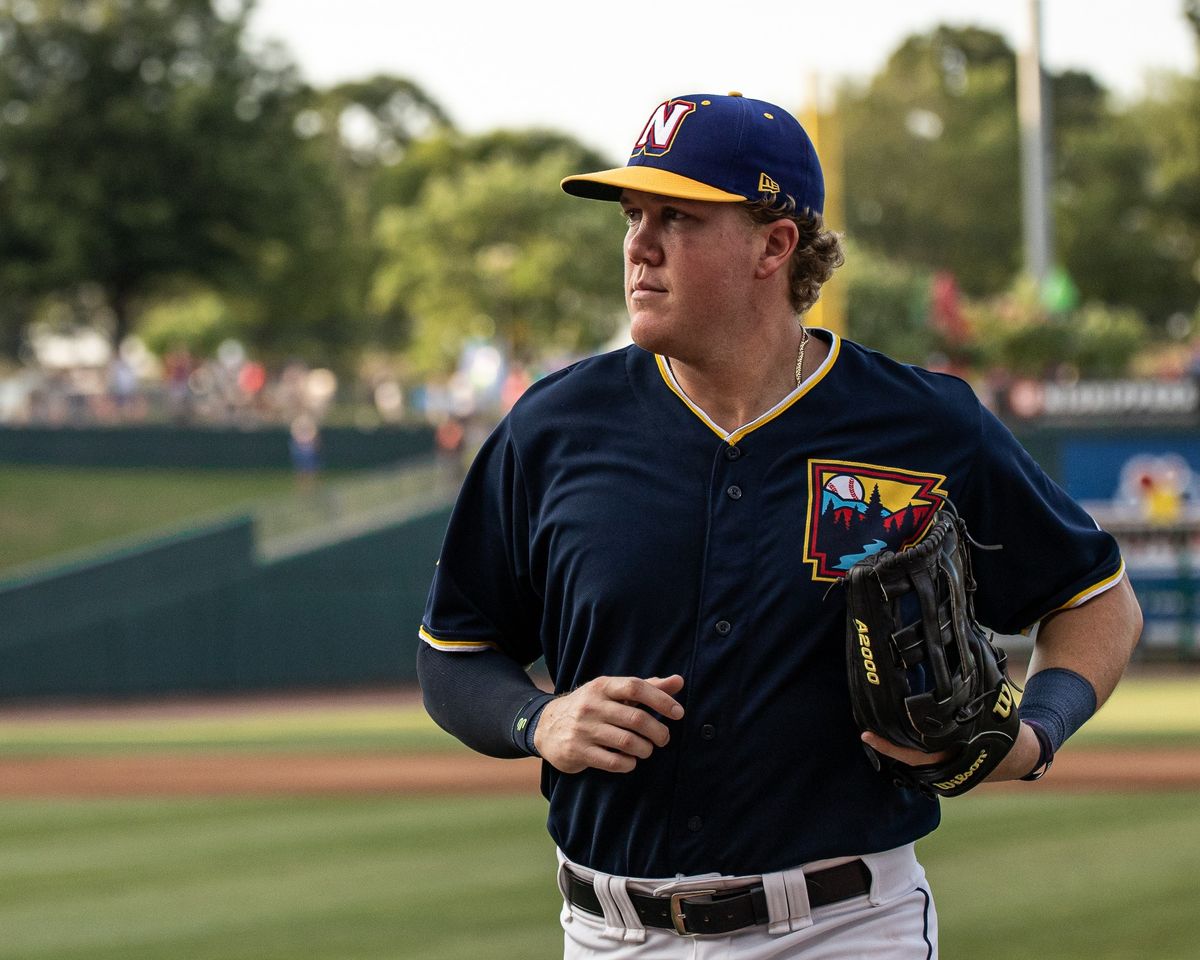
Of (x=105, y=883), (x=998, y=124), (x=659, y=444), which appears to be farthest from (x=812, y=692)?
(x=998, y=124)

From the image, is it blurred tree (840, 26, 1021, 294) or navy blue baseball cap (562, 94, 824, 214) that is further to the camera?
blurred tree (840, 26, 1021, 294)

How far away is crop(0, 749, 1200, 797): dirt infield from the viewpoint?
1093 cm

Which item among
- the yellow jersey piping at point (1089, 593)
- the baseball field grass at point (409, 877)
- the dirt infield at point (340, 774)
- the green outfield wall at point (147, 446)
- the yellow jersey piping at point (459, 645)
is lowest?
the green outfield wall at point (147, 446)

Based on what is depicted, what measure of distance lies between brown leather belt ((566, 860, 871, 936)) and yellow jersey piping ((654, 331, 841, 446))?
0.67 meters

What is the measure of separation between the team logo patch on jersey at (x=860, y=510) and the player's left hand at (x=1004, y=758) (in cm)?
25

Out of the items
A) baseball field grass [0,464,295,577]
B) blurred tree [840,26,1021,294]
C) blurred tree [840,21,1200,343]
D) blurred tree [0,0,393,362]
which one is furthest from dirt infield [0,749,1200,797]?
blurred tree [840,26,1021,294]

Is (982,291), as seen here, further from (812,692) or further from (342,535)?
(812,692)

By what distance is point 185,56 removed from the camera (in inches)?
1718

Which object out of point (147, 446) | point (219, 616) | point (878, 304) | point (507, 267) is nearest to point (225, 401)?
point (147, 446)

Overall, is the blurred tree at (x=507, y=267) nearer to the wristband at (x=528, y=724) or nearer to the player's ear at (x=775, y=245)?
the player's ear at (x=775, y=245)

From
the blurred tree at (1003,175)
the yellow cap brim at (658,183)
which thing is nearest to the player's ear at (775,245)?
the yellow cap brim at (658,183)

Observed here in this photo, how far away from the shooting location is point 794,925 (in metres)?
2.56

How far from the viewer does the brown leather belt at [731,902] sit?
2.54 m

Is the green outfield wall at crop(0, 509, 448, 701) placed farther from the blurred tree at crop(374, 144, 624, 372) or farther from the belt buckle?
the blurred tree at crop(374, 144, 624, 372)
